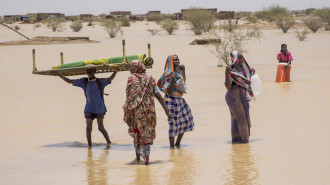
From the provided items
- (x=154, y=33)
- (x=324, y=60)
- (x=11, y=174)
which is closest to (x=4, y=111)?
(x=11, y=174)

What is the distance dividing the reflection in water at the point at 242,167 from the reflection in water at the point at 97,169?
1.46m

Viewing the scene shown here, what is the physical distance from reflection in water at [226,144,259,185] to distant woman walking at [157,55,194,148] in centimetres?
81

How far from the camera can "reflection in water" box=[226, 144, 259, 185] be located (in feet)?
25.2

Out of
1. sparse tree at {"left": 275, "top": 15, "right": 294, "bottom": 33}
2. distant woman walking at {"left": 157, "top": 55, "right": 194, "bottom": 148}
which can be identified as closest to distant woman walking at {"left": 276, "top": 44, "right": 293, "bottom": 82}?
distant woman walking at {"left": 157, "top": 55, "right": 194, "bottom": 148}

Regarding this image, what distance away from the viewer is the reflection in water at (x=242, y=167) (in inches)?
302

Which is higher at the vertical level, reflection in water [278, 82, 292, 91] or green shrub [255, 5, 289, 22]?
green shrub [255, 5, 289, 22]

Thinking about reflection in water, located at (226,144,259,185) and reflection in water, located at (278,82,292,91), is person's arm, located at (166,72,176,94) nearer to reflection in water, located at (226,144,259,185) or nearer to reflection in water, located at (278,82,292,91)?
reflection in water, located at (226,144,259,185)

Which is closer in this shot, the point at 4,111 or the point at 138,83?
the point at 138,83

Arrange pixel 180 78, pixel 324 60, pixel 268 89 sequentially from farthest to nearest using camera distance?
pixel 324 60
pixel 268 89
pixel 180 78

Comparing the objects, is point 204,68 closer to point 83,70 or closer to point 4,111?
point 4,111

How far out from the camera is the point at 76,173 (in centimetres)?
833

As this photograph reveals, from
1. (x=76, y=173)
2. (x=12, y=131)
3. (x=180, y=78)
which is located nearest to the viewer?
(x=76, y=173)

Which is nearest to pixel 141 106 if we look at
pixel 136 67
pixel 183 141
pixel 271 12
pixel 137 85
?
pixel 137 85

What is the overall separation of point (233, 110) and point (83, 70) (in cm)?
223
